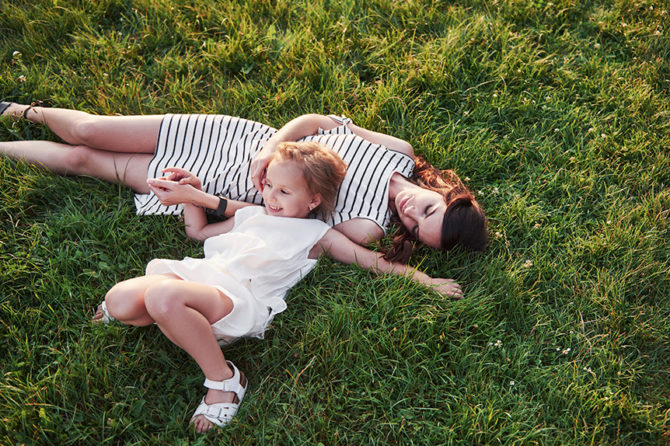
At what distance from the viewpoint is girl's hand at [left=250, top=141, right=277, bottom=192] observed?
10.6 feet

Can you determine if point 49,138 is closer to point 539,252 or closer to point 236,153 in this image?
point 236,153

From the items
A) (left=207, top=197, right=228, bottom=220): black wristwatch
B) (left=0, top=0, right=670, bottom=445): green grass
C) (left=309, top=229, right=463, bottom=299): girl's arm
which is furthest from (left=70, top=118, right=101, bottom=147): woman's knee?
(left=309, top=229, right=463, bottom=299): girl's arm

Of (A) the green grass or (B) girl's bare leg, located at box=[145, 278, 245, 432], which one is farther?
(A) the green grass

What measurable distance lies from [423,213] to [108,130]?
2.16 metres

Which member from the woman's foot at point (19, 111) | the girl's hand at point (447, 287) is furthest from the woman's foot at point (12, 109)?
the girl's hand at point (447, 287)

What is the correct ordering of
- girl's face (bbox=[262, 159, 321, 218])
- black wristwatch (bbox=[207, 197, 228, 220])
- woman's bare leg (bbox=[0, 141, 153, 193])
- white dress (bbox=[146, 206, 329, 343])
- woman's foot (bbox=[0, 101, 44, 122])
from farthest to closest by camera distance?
woman's foot (bbox=[0, 101, 44, 122]) < woman's bare leg (bbox=[0, 141, 153, 193]) < black wristwatch (bbox=[207, 197, 228, 220]) < girl's face (bbox=[262, 159, 321, 218]) < white dress (bbox=[146, 206, 329, 343])

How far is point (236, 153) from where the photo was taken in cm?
355

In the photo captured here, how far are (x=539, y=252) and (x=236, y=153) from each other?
2.13 metres

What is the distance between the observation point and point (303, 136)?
11.9ft

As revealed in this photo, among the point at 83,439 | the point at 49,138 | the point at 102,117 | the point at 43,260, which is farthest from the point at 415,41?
the point at 83,439

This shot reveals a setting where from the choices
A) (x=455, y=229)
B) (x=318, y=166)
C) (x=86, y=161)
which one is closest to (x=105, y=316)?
(x=86, y=161)

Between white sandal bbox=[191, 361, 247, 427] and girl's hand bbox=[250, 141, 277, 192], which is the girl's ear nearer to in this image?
girl's hand bbox=[250, 141, 277, 192]

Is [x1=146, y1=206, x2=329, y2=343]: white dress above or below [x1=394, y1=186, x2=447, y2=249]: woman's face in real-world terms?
below

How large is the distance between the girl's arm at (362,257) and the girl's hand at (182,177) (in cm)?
85
